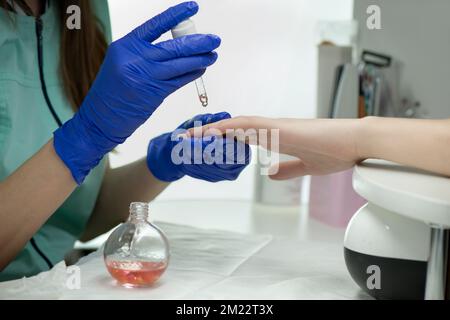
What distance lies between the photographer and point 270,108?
1.67 meters

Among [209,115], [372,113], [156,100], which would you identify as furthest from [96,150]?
[372,113]

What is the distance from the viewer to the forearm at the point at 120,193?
1.27 metres

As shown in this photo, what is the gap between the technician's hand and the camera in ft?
2.67

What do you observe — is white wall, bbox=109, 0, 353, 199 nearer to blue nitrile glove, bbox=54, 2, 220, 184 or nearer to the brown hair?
the brown hair

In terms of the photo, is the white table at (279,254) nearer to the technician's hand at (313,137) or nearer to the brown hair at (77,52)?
the technician's hand at (313,137)

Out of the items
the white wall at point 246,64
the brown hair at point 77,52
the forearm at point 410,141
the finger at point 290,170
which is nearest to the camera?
the forearm at point 410,141

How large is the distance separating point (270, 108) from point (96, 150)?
85 centimetres

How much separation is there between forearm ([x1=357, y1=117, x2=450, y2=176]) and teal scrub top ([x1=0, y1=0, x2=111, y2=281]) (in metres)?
0.64

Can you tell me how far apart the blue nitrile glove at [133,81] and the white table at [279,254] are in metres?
0.28

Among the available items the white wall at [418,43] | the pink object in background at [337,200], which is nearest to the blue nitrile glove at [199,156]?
the pink object in background at [337,200]

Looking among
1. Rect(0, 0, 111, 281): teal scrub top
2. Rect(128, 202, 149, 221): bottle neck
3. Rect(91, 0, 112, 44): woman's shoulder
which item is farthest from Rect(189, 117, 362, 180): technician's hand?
Rect(91, 0, 112, 44): woman's shoulder

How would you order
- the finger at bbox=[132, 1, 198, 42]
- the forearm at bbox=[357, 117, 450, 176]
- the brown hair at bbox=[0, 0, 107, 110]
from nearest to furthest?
the forearm at bbox=[357, 117, 450, 176]
the finger at bbox=[132, 1, 198, 42]
the brown hair at bbox=[0, 0, 107, 110]

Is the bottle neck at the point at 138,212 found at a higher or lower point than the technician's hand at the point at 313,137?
lower

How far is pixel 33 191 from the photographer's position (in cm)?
91
